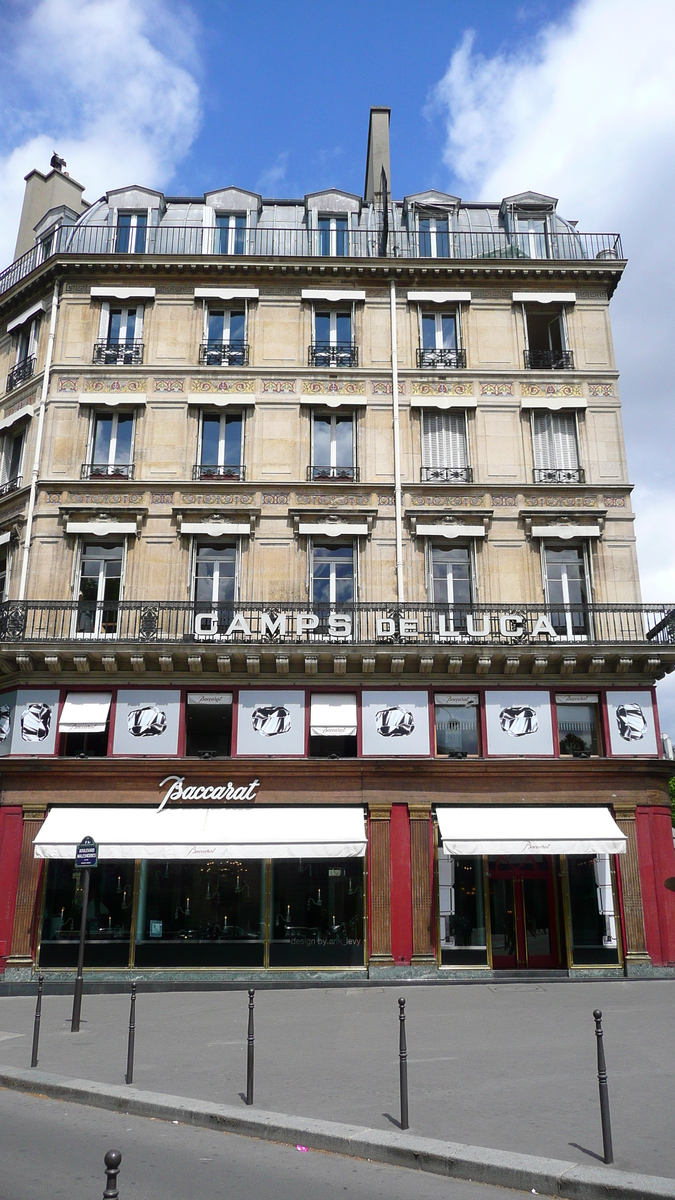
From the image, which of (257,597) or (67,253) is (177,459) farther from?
(67,253)

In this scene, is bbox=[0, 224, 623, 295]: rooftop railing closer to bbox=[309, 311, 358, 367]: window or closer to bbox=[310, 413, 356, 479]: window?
bbox=[309, 311, 358, 367]: window

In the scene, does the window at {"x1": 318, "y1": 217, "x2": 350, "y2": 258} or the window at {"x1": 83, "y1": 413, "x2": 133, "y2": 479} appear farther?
the window at {"x1": 318, "y1": 217, "x2": 350, "y2": 258}

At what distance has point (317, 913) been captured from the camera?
67.9ft

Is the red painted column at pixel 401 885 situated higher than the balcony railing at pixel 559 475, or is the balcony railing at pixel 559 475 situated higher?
the balcony railing at pixel 559 475

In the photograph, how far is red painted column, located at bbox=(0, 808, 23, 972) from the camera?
20.3 m

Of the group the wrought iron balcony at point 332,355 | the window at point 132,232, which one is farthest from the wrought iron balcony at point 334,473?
the window at point 132,232

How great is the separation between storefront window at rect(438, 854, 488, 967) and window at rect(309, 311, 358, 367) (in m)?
13.9

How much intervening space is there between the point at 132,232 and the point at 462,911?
21.4 meters

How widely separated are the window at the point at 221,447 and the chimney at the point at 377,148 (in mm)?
9019

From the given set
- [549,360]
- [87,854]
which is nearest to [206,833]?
[87,854]

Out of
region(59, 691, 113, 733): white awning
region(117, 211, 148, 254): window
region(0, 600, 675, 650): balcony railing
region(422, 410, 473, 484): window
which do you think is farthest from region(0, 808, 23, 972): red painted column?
region(117, 211, 148, 254): window

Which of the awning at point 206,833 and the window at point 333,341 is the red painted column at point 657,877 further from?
the window at point 333,341

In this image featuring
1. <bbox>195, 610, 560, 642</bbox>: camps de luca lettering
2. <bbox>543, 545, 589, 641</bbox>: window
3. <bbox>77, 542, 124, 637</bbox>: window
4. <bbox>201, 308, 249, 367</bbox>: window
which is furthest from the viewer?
<bbox>201, 308, 249, 367</bbox>: window

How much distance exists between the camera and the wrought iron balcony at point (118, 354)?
25016 mm
